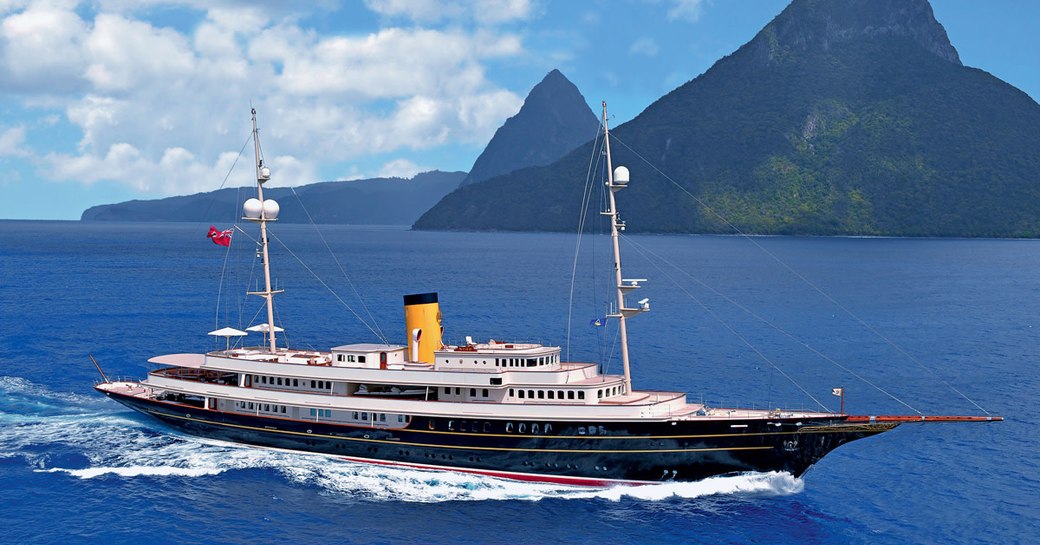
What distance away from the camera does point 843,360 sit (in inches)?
2478

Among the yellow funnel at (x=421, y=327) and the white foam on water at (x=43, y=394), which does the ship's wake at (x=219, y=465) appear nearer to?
the white foam on water at (x=43, y=394)

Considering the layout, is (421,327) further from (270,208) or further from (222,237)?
(222,237)

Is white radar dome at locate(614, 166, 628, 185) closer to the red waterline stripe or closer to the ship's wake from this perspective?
the red waterline stripe

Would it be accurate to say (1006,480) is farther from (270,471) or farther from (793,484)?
(270,471)

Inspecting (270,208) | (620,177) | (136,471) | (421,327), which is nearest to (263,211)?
(270,208)

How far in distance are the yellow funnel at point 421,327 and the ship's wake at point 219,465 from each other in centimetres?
551

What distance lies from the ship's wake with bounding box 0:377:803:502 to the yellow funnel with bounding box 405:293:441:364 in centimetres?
551

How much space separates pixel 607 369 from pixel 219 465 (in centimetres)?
2629

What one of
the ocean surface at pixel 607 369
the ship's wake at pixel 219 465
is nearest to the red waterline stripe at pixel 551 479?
the ship's wake at pixel 219 465

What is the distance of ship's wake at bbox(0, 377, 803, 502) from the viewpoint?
116 ft

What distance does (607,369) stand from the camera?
2250 inches

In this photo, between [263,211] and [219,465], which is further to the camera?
[263,211]

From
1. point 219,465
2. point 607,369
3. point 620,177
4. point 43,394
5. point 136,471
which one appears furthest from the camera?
point 607,369

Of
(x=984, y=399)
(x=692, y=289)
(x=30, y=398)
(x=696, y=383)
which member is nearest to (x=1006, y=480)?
(x=984, y=399)
